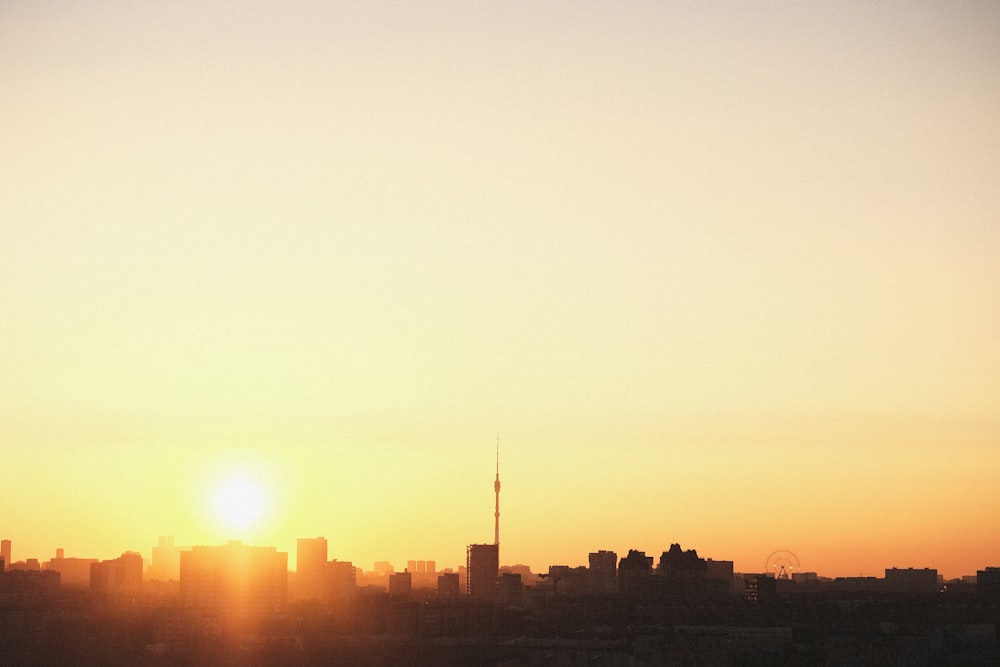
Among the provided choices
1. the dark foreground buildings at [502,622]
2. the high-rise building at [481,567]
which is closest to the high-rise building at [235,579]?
the dark foreground buildings at [502,622]

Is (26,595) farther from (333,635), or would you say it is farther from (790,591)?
(790,591)

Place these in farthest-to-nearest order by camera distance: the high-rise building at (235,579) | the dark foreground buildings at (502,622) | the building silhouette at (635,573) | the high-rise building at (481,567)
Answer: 1. the high-rise building at (481,567)
2. the building silhouette at (635,573)
3. the high-rise building at (235,579)
4. the dark foreground buildings at (502,622)

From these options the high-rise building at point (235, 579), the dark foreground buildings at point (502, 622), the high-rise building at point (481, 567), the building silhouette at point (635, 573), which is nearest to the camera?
the dark foreground buildings at point (502, 622)

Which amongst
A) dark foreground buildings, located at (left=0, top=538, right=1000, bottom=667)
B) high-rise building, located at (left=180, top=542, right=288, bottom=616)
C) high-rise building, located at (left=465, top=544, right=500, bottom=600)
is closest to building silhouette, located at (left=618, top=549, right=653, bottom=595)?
dark foreground buildings, located at (left=0, top=538, right=1000, bottom=667)

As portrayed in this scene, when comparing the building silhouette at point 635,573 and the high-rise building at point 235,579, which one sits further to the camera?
the building silhouette at point 635,573

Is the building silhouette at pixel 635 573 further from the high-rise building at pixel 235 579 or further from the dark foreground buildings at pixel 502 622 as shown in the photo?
the high-rise building at pixel 235 579

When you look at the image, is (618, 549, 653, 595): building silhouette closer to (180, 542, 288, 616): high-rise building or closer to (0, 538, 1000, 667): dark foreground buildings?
(0, 538, 1000, 667): dark foreground buildings

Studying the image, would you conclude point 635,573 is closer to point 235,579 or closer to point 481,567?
point 481,567

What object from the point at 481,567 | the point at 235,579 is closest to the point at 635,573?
the point at 481,567
